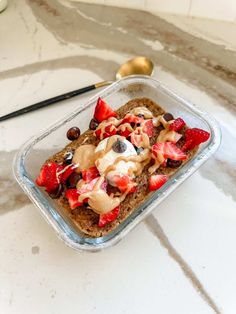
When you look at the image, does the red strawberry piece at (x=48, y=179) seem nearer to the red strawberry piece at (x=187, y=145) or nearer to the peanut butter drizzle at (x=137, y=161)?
the peanut butter drizzle at (x=137, y=161)

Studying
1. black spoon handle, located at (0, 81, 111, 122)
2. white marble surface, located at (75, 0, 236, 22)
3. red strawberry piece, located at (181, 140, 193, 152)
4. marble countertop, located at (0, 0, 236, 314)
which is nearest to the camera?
marble countertop, located at (0, 0, 236, 314)

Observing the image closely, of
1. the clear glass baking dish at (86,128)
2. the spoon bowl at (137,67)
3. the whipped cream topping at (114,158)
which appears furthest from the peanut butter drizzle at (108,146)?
the spoon bowl at (137,67)

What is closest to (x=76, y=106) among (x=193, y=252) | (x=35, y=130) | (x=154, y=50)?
(x=35, y=130)

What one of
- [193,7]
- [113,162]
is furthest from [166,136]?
[193,7]

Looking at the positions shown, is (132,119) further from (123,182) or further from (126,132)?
(123,182)

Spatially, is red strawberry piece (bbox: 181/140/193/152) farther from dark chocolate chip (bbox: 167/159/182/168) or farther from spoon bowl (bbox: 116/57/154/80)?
spoon bowl (bbox: 116/57/154/80)

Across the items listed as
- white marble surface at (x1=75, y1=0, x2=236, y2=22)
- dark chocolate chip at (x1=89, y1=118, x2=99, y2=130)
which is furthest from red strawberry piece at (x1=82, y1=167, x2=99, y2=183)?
white marble surface at (x1=75, y1=0, x2=236, y2=22)
